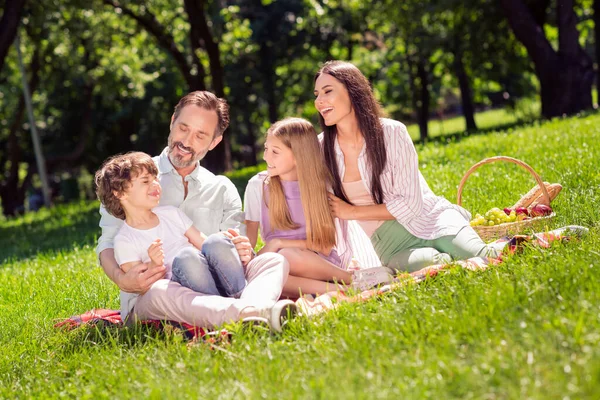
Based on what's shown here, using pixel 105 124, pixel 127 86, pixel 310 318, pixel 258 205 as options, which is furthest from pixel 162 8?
pixel 310 318

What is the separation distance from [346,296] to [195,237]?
1135 mm

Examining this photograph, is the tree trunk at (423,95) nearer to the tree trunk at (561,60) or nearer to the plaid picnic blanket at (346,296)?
the tree trunk at (561,60)

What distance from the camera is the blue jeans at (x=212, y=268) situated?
4.48 meters

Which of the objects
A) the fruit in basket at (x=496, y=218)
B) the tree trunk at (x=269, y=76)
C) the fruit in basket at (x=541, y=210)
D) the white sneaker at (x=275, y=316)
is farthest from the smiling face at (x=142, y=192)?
the tree trunk at (x=269, y=76)

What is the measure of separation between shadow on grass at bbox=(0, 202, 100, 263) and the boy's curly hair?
4.53 m

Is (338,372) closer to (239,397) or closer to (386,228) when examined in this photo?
(239,397)

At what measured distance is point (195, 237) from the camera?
4.95 metres

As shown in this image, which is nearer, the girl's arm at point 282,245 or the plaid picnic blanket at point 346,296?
the plaid picnic blanket at point 346,296

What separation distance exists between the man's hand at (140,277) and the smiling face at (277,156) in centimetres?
109

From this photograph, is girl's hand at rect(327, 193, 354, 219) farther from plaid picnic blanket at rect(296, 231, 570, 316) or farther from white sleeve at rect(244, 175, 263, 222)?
plaid picnic blanket at rect(296, 231, 570, 316)

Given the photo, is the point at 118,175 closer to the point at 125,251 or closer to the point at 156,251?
the point at 125,251

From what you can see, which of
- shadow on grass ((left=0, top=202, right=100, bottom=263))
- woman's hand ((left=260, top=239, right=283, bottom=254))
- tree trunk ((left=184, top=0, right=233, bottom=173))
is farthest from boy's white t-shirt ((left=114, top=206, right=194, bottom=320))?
tree trunk ((left=184, top=0, right=233, bottom=173))

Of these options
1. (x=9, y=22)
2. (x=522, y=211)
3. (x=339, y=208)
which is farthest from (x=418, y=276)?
(x=9, y=22)

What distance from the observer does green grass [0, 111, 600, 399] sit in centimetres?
283
